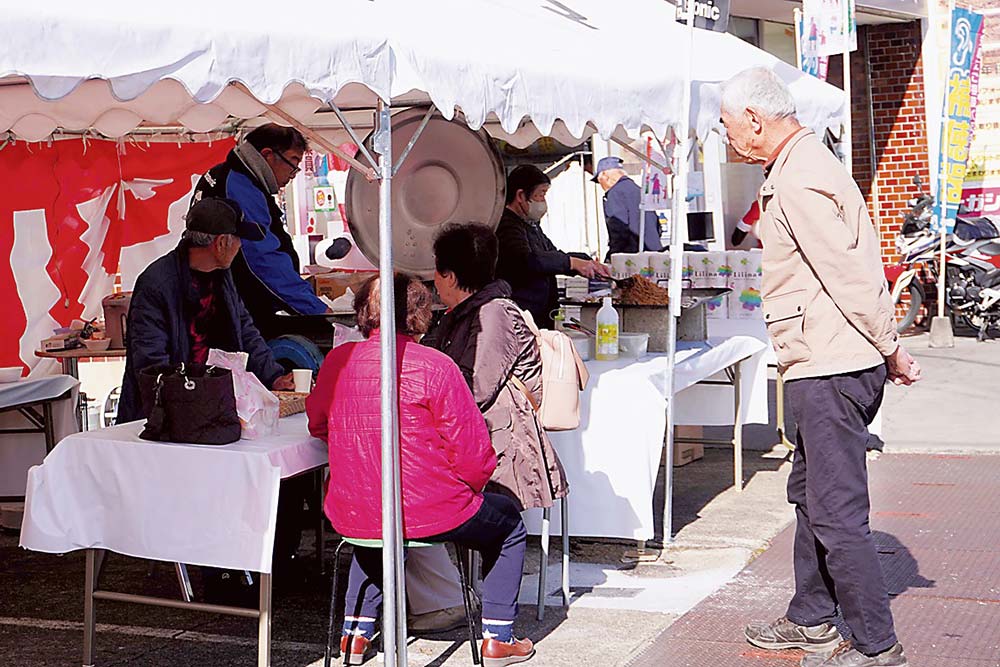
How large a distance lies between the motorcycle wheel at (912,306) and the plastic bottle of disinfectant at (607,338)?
27.6 ft

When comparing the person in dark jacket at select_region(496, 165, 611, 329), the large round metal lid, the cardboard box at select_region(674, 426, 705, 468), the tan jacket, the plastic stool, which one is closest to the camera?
the tan jacket

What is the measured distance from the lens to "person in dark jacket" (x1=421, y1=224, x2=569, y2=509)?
5148mm

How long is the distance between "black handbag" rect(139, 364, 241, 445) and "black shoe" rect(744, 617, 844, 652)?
199cm

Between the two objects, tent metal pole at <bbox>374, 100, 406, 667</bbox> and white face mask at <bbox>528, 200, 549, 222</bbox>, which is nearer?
tent metal pole at <bbox>374, 100, 406, 667</bbox>

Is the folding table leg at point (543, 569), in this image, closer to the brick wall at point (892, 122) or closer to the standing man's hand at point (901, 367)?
the standing man's hand at point (901, 367)

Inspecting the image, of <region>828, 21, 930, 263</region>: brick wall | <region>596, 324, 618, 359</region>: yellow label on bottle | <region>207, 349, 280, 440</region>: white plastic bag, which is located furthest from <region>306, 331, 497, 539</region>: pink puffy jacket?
<region>828, 21, 930, 263</region>: brick wall

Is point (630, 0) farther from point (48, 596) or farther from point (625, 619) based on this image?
point (48, 596)

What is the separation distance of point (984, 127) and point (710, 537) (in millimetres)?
9845

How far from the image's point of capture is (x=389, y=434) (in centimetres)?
435

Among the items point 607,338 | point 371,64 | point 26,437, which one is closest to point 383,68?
point 371,64

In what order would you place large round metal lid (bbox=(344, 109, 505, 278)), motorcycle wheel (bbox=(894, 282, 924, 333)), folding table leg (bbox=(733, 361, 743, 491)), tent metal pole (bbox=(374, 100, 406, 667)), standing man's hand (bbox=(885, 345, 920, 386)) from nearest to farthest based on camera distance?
1. tent metal pole (bbox=(374, 100, 406, 667))
2. standing man's hand (bbox=(885, 345, 920, 386))
3. large round metal lid (bbox=(344, 109, 505, 278))
4. folding table leg (bbox=(733, 361, 743, 491))
5. motorcycle wheel (bbox=(894, 282, 924, 333))

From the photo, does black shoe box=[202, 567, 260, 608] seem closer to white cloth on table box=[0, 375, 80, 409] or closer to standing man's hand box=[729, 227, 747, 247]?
white cloth on table box=[0, 375, 80, 409]

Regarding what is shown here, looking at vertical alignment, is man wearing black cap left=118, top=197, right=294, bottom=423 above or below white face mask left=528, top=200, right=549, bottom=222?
below

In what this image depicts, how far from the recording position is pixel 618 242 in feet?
35.7
